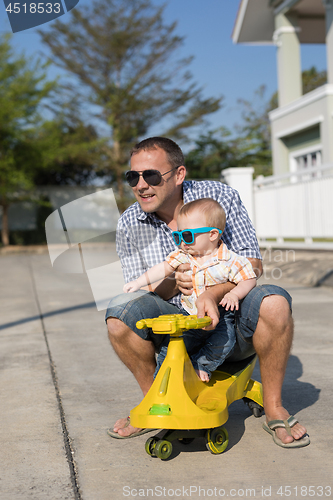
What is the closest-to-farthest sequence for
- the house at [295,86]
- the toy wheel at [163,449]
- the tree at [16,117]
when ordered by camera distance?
the toy wheel at [163,449] → the house at [295,86] → the tree at [16,117]

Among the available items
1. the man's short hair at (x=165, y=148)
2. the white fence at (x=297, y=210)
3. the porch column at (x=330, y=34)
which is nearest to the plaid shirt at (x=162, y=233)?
the man's short hair at (x=165, y=148)

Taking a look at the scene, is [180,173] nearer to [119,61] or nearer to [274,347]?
[274,347]

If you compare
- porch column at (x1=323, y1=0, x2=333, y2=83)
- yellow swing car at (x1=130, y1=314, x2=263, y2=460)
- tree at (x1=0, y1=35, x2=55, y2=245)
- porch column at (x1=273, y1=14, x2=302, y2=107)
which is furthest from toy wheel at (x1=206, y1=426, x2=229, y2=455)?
tree at (x1=0, y1=35, x2=55, y2=245)

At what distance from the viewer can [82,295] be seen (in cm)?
731

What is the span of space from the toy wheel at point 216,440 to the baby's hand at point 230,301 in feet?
1.65

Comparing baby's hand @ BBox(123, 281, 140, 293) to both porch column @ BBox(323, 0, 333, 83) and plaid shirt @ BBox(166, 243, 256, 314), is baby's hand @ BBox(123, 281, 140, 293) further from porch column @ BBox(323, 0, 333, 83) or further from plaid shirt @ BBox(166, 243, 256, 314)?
porch column @ BBox(323, 0, 333, 83)

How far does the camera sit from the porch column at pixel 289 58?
13.8 meters

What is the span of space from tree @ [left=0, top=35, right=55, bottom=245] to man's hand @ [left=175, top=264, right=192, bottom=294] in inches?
743

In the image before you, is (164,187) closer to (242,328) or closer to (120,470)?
(242,328)

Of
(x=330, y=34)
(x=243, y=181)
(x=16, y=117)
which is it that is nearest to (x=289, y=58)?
(x=330, y=34)

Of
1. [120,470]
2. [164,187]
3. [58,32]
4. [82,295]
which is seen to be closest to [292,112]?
[82,295]

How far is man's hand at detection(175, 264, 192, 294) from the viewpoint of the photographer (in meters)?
2.38

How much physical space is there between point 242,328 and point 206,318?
0.35m

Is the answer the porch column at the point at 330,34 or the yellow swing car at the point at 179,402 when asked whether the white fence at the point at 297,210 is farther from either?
the yellow swing car at the point at 179,402
